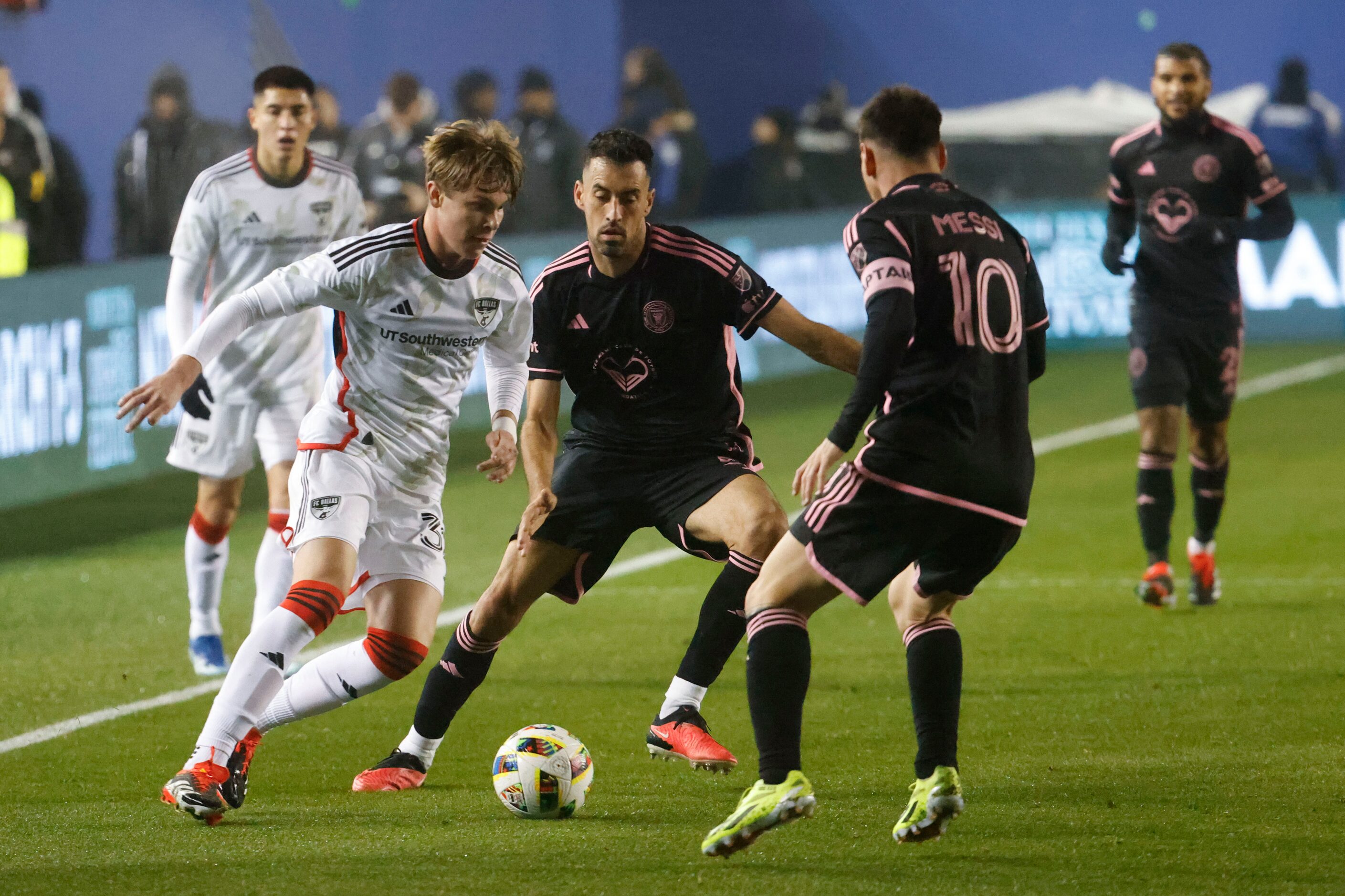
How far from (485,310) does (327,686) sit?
44.3 inches

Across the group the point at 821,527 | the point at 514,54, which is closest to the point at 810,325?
the point at 821,527

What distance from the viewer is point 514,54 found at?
16781 millimetres

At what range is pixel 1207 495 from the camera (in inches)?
332

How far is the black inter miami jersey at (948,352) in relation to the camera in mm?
4508

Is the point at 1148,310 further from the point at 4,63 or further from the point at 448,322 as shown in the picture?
the point at 4,63

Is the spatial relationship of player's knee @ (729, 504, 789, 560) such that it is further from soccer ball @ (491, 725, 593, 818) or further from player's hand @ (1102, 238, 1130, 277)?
player's hand @ (1102, 238, 1130, 277)

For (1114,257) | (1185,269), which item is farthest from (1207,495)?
(1114,257)

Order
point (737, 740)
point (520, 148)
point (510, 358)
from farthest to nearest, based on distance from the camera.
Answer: point (520, 148)
point (737, 740)
point (510, 358)

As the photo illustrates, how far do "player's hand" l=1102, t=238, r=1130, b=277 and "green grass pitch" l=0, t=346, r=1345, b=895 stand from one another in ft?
4.68

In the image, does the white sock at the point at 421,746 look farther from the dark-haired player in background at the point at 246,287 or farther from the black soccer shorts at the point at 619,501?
the dark-haired player in background at the point at 246,287

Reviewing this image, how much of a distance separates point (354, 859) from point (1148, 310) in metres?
4.86

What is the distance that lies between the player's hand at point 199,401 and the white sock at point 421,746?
209cm

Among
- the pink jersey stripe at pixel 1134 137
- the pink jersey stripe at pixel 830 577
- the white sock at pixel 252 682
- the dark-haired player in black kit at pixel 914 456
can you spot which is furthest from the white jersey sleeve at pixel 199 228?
the pink jersey stripe at pixel 1134 137

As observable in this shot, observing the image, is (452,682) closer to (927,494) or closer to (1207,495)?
(927,494)
